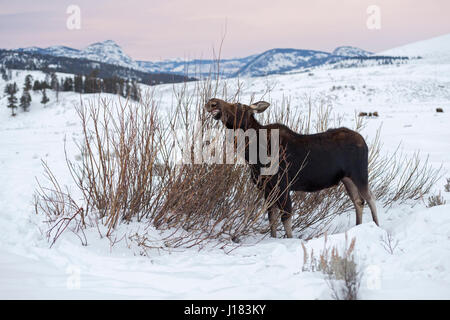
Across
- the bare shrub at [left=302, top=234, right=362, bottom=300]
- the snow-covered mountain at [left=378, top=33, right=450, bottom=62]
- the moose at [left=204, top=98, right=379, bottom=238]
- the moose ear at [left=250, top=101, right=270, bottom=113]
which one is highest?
the snow-covered mountain at [left=378, top=33, right=450, bottom=62]

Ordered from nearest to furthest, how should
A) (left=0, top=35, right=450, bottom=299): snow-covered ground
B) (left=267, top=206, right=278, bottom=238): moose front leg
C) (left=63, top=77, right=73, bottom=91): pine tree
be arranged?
(left=0, top=35, right=450, bottom=299): snow-covered ground
(left=267, top=206, right=278, bottom=238): moose front leg
(left=63, top=77, right=73, bottom=91): pine tree

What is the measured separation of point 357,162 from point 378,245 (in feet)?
3.77

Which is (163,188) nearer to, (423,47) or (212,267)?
(212,267)

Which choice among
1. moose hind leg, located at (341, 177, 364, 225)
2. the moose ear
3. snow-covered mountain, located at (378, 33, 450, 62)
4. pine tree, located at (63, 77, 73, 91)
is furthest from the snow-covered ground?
snow-covered mountain, located at (378, 33, 450, 62)

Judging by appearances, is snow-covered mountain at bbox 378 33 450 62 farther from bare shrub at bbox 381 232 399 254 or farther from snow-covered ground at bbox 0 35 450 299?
snow-covered ground at bbox 0 35 450 299

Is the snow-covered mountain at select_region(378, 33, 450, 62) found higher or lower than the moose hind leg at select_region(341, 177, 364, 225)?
higher

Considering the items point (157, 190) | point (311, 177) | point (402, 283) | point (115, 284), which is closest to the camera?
point (402, 283)

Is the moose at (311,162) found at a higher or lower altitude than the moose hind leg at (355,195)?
higher

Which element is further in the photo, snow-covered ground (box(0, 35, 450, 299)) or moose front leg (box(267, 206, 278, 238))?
moose front leg (box(267, 206, 278, 238))

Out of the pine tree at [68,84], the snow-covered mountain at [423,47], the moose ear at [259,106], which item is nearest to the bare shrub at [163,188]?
the moose ear at [259,106]

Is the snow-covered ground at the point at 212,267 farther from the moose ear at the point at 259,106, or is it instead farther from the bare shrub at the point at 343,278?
the moose ear at the point at 259,106
